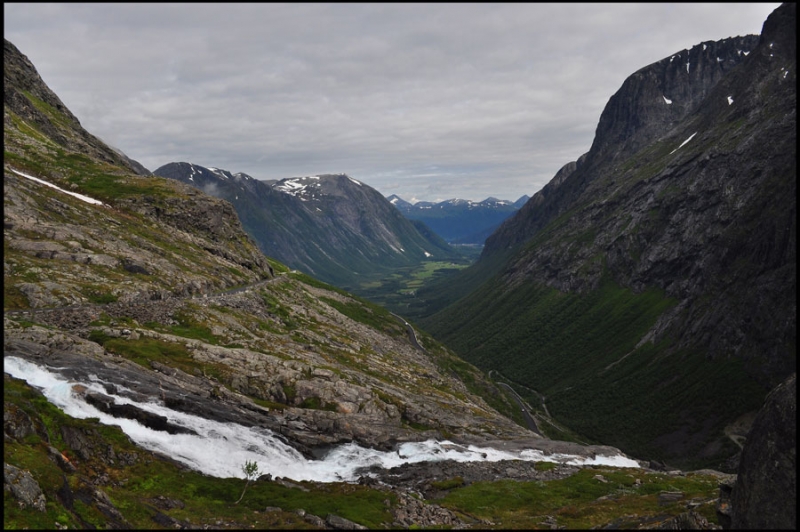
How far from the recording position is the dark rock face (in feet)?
102

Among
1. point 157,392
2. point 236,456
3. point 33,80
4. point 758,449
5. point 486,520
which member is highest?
point 33,80

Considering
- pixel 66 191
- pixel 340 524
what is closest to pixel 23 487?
pixel 340 524

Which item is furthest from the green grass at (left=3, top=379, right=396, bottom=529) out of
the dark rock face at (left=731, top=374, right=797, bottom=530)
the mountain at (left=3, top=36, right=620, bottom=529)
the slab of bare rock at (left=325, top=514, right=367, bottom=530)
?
the dark rock face at (left=731, top=374, right=797, bottom=530)

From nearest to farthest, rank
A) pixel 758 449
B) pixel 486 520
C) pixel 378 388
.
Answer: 1. pixel 758 449
2. pixel 486 520
3. pixel 378 388

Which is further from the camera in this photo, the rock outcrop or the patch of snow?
the rock outcrop

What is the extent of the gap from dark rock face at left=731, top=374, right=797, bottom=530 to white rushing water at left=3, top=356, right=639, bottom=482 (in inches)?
1756

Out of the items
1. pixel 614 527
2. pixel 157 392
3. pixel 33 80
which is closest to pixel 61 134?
pixel 33 80

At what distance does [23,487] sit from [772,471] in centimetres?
5224

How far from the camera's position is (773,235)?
624 feet

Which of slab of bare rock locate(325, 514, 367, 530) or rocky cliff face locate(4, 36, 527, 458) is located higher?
rocky cliff face locate(4, 36, 527, 458)

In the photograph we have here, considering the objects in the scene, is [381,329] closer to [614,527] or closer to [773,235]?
[614,527]

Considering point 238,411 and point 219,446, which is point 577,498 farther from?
point 238,411

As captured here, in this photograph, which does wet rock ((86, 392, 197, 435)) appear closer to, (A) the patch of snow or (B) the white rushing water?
(B) the white rushing water

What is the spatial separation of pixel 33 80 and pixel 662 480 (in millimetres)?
270813
